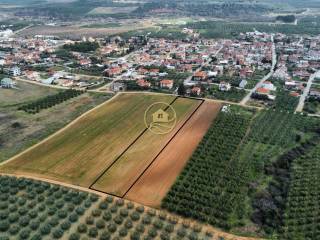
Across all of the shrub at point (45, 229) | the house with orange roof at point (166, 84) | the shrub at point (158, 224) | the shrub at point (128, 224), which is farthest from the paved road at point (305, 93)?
the shrub at point (45, 229)

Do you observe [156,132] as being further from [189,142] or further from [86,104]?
[86,104]

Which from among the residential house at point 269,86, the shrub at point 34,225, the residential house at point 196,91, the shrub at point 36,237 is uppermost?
the shrub at point 36,237

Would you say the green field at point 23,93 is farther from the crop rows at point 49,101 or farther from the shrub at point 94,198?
the shrub at point 94,198

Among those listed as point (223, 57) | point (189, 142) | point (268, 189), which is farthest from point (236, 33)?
point (268, 189)

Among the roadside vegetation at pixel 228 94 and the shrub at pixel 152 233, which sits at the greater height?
the shrub at pixel 152 233

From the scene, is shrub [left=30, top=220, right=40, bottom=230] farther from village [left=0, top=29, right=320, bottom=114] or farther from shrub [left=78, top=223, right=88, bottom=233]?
village [left=0, top=29, right=320, bottom=114]

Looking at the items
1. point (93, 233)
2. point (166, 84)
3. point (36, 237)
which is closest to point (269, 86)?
point (166, 84)

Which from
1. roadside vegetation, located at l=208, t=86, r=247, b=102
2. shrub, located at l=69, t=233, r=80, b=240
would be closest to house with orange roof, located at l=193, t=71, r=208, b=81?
roadside vegetation, located at l=208, t=86, r=247, b=102

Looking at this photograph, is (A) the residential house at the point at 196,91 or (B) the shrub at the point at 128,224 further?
(A) the residential house at the point at 196,91
